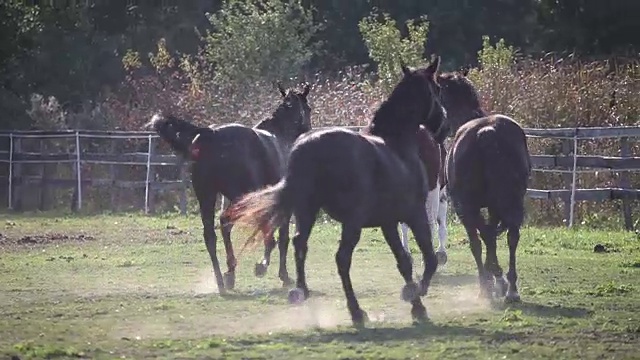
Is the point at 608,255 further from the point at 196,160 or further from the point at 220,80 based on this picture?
the point at 220,80

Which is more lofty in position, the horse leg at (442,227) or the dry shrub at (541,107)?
the dry shrub at (541,107)

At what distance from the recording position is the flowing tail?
10039 mm

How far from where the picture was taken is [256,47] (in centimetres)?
3456

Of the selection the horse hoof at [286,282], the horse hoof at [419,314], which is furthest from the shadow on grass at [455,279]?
A: the horse hoof at [419,314]

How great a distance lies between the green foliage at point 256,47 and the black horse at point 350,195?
23.2m

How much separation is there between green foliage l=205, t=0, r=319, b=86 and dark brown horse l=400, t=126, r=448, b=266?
1867 cm

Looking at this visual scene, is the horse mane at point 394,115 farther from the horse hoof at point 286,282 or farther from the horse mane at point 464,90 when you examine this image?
the horse hoof at point 286,282

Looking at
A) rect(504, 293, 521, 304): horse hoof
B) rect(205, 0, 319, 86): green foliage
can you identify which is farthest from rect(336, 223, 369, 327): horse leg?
rect(205, 0, 319, 86): green foliage

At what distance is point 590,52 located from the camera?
140ft

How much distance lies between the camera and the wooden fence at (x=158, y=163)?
65.7ft

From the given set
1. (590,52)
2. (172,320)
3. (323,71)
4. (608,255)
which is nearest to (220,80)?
(323,71)

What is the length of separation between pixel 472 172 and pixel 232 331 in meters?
3.00

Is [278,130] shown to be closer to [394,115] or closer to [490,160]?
[490,160]

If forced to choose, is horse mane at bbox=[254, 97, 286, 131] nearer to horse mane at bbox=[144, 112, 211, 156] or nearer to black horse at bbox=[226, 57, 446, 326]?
horse mane at bbox=[144, 112, 211, 156]
